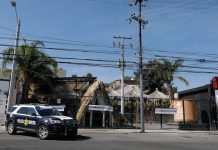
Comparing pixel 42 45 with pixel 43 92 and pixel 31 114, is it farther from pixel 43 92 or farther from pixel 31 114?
pixel 31 114

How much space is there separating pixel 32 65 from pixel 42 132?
13.4 m

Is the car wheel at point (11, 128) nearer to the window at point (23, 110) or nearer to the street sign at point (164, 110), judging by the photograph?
the window at point (23, 110)

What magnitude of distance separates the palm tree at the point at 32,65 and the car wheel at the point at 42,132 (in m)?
12.9

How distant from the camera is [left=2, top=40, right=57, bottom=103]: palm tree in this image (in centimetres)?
3148

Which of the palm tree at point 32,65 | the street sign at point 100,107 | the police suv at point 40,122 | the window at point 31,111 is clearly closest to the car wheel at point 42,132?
the police suv at point 40,122

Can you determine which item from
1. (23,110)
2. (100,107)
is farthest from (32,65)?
(23,110)

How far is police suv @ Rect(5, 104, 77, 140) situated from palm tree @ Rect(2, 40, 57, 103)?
33.8 feet

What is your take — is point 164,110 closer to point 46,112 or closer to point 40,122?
point 46,112

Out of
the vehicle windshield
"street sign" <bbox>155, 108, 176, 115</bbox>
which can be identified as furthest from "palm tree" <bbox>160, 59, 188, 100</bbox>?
the vehicle windshield

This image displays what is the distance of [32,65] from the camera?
104 ft

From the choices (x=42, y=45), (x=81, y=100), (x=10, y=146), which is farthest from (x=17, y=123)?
(x=42, y=45)

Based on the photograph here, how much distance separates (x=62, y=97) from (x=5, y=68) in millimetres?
5774

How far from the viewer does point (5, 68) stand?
32938 millimetres

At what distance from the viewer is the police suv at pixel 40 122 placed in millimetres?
19031
